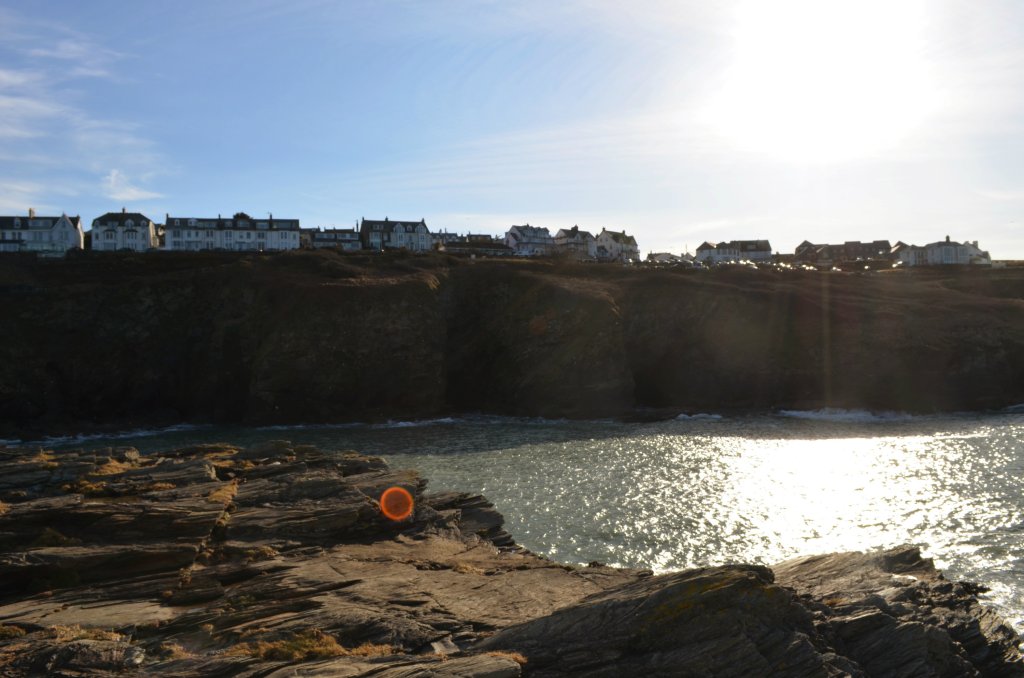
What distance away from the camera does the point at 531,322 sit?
275 feet

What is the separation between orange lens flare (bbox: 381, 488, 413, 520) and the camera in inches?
1200

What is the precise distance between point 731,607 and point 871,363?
235ft

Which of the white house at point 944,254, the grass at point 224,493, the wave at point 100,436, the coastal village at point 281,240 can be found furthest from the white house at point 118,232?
the white house at point 944,254

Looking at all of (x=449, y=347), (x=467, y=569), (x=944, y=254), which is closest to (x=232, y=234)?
(x=449, y=347)

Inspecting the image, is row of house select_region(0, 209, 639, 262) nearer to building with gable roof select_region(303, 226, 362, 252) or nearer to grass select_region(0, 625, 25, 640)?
building with gable roof select_region(303, 226, 362, 252)

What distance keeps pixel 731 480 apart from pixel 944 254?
541 ft

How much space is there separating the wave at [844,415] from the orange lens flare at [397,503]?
5158cm

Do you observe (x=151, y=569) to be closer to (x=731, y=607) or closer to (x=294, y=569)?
(x=294, y=569)

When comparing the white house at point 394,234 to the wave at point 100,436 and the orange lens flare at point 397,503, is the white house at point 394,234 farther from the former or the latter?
the orange lens flare at point 397,503

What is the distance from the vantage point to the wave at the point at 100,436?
62.9 meters

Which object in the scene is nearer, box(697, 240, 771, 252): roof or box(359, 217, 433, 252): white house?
box(359, 217, 433, 252): white house

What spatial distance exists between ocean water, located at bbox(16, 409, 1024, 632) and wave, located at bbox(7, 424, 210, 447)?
56cm

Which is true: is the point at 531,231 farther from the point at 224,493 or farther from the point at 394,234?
the point at 224,493

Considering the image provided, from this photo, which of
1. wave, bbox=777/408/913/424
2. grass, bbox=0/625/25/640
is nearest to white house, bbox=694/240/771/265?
wave, bbox=777/408/913/424
